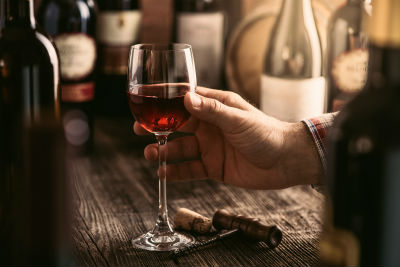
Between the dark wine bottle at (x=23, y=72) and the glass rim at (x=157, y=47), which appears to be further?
the glass rim at (x=157, y=47)

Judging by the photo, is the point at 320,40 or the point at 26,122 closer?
the point at 26,122

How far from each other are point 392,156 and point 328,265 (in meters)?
0.13

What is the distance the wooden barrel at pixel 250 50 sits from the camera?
2074 millimetres

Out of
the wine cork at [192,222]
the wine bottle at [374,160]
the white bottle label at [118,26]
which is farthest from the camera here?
the white bottle label at [118,26]

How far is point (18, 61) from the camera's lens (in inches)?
31.7

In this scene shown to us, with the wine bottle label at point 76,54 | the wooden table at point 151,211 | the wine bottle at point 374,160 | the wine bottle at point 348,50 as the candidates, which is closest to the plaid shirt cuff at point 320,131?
the wooden table at point 151,211

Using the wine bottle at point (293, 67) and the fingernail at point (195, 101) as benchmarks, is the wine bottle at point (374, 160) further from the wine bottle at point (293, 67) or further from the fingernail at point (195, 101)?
the wine bottle at point (293, 67)

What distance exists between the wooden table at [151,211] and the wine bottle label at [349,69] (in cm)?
38

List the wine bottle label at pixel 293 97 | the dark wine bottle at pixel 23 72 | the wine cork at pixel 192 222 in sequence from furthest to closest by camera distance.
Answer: the wine bottle label at pixel 293 97 → the wine cork at pixel 192 222 → the dark wine bottle at pixel 23 72

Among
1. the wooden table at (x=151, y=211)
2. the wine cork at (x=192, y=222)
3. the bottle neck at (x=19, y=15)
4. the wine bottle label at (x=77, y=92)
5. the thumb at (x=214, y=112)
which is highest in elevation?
the bottle neck at (x=19, y=15)

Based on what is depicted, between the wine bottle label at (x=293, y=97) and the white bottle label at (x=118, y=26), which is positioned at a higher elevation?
the white bottle label at (x=118, y=26)

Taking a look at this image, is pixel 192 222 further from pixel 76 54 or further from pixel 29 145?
pixel 76 54

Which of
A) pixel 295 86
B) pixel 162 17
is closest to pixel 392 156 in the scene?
pixel 295 86

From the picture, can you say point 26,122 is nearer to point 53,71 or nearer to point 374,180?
point 53,71
